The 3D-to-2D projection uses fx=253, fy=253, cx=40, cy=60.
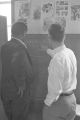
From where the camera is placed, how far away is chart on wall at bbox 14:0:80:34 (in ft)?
9.51

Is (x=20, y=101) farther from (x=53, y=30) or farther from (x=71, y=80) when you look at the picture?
(x=53, y=30)

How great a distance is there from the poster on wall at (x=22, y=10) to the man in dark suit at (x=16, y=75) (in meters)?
0.46

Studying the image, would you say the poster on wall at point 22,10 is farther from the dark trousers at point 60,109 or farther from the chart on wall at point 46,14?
the dark trousers at point 60,109

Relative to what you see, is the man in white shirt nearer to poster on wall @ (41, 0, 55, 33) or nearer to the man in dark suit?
the man in dark suit

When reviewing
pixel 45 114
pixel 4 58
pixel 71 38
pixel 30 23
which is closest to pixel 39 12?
pixel 30 23

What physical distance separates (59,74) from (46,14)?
3.58 feet

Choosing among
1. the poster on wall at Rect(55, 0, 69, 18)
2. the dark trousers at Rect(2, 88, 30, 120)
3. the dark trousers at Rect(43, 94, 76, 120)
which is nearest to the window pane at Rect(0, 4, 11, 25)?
the poster on wall at Rect(55, 0, 69, 18)

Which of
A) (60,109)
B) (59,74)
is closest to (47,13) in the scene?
(59,74)

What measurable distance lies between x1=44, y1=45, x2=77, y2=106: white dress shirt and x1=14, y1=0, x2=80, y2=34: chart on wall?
706mm

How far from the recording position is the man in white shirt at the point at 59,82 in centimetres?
220

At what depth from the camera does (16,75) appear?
2.61 meters

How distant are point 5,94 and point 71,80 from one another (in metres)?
0.79

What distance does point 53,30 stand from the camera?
231 cm

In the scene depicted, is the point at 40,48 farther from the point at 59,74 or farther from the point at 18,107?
the point at 59,74
